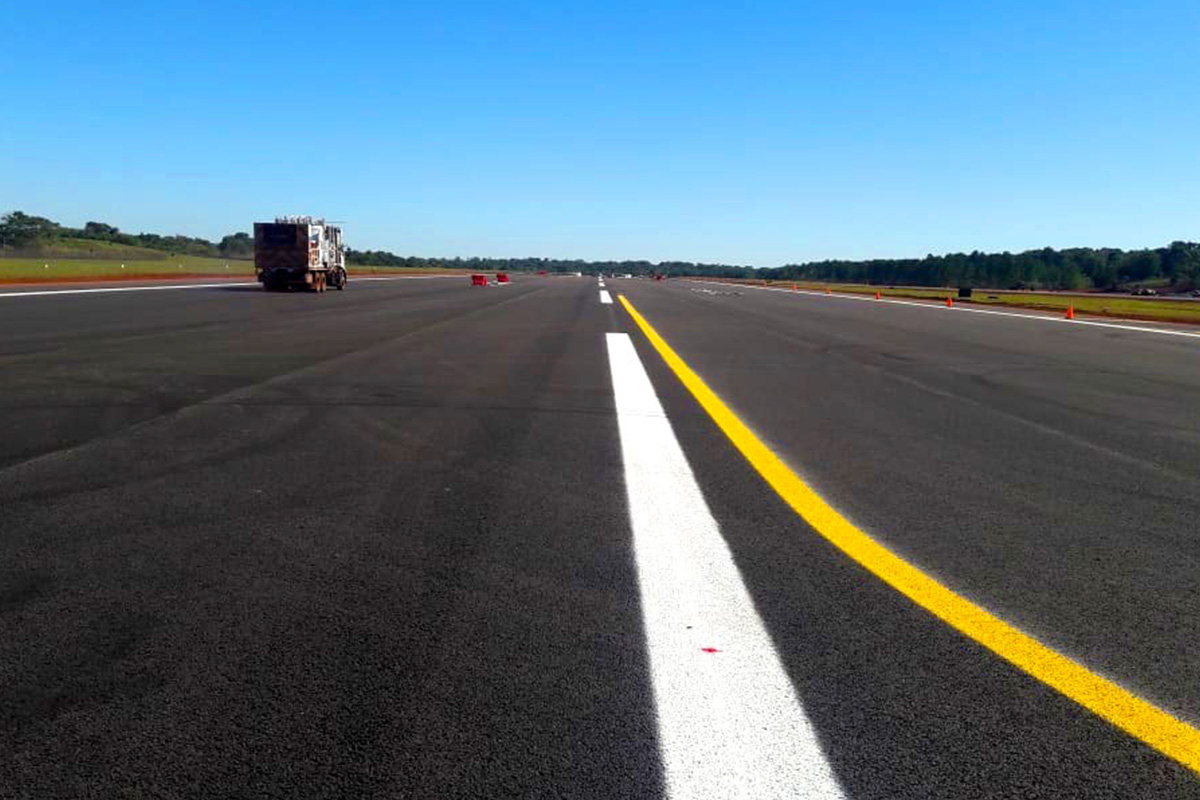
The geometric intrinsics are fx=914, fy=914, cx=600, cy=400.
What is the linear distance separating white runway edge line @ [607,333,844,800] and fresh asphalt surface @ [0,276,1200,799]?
0.07 m

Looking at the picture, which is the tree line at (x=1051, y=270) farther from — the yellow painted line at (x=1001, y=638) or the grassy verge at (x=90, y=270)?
the yellow painted line at (x=1001, y=638)

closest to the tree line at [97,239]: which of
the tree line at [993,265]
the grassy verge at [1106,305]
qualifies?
the tree line at [993,265]

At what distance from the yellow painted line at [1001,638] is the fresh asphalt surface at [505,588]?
0.07 m

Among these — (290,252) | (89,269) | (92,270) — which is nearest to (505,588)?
(290,252)

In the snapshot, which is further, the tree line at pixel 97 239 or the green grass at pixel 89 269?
the tree line at pixel 97 239

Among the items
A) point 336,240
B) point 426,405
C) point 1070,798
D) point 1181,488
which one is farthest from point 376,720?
point 336,240

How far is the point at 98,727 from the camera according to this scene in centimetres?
253

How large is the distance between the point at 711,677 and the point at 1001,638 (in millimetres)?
1099

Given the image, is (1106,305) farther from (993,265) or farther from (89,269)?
(993,265)

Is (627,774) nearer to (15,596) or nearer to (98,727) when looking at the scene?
(98,727)

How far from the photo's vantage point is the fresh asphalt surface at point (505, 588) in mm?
2412

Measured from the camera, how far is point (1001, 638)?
3.19 metres

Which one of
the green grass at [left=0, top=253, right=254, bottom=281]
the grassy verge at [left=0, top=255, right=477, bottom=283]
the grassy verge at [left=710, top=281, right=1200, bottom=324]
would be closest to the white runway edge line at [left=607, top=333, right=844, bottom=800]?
the grassy verge at [left=710, top=281, right=1200, bottom=324]

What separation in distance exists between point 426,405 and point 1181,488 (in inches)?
230
